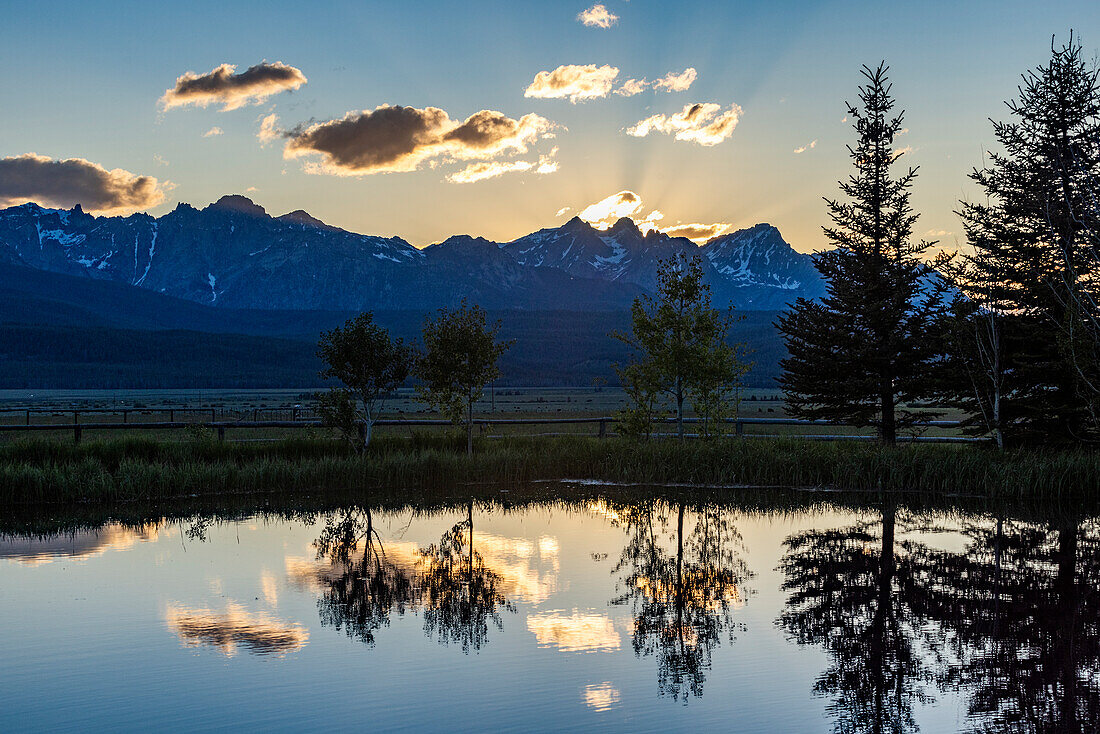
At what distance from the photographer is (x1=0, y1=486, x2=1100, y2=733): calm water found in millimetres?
8492

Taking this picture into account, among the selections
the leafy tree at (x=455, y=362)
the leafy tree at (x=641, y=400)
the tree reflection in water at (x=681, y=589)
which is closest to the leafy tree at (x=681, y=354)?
the leafy tree at (x=641, y=400)

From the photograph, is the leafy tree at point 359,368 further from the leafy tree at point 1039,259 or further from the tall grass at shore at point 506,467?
the leafy tree at point 1039,259

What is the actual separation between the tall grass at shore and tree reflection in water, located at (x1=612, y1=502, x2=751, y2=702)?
237 inches

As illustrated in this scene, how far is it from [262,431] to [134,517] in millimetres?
33673

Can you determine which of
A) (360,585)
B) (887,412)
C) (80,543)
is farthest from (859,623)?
(887,412)

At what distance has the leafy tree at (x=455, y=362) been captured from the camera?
29.5 m

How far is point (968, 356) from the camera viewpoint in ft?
88.6

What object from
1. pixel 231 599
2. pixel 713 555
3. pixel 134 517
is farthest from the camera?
pixel 134 517

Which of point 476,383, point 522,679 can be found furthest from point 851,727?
point 476,383

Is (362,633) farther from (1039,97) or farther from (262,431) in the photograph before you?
(262,431)

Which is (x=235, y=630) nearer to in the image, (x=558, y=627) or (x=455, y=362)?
(x=558, y=627)

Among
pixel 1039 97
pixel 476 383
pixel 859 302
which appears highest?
pixel 1039 97

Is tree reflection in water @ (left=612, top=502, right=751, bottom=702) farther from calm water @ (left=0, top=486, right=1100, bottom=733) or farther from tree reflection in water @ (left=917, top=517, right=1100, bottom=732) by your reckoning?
tree reflection in water @ (left=917, top=517, right=1100, bottom=732)

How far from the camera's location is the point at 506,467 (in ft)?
89.9
